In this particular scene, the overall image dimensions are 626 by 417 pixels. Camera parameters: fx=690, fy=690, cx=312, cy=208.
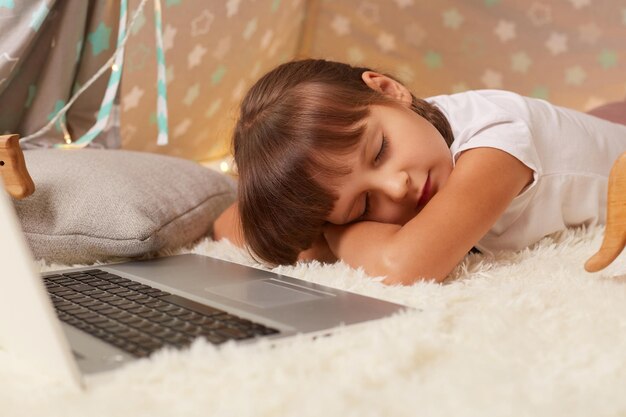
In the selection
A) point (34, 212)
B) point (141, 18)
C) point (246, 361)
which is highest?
point (141, 18)

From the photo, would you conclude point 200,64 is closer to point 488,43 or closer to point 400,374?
point 488,43

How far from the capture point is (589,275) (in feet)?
2.84

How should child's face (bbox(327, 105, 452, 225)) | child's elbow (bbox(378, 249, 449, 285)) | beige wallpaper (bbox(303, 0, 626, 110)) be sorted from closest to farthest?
child's elbow (bbox(378, 249, 449, 285)), child's face (bbox(327, 105, 452, 225)), beige wallpaper (bbox(303, 0, 626, 110))

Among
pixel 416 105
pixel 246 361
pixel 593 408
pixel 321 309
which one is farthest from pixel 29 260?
pixel 416 105

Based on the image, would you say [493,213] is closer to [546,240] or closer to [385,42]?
[546,240]

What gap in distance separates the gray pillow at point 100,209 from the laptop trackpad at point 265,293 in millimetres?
286

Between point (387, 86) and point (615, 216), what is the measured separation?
480 mm

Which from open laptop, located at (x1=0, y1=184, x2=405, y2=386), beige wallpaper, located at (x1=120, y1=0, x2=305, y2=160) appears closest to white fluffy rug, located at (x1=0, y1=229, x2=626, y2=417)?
open laptop, located at (x1=0, y1=184, x2=405, y2=386)

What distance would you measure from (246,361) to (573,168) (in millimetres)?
780

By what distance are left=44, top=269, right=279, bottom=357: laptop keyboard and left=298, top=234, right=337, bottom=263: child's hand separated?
30 cm

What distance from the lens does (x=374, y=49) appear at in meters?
2.26

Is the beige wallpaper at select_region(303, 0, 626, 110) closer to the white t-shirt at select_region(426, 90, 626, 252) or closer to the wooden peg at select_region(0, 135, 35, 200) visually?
the white t-shirt at select_region(426, 90, 626, 252)

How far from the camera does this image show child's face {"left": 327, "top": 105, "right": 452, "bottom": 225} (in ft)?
3.14

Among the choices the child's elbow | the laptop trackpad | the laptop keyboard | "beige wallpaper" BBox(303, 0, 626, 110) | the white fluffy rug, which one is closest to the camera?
the white fluffy rug
